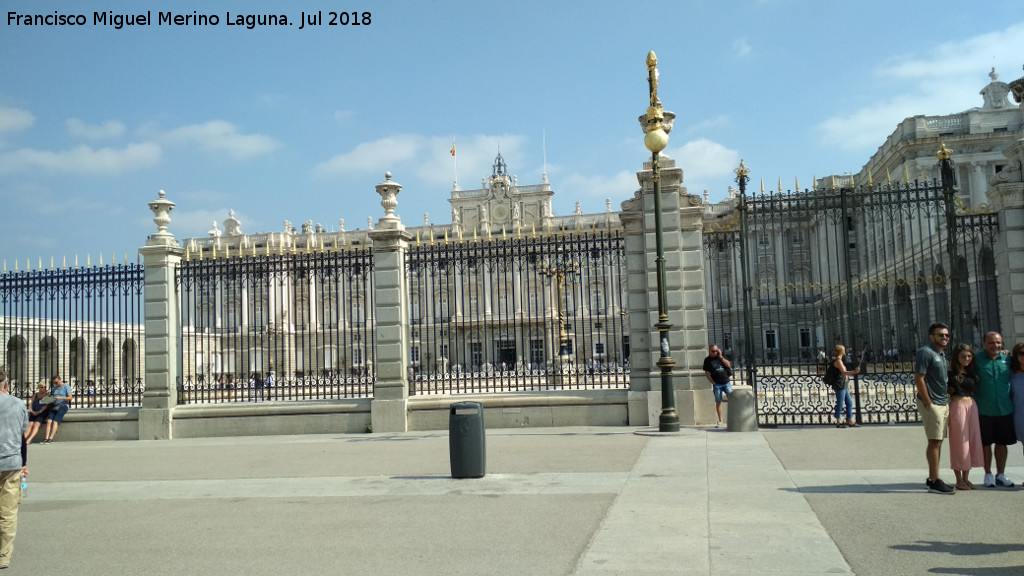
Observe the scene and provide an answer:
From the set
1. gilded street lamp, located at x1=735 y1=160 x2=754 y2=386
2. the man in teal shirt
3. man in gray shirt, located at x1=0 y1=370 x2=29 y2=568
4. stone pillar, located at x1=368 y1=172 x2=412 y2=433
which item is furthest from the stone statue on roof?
man in gray shirt, located at x1=0 y1=370 x2=29 y2=568

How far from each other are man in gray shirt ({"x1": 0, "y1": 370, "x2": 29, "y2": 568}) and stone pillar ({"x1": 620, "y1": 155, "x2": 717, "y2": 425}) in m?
11.2

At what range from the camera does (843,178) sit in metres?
49.3

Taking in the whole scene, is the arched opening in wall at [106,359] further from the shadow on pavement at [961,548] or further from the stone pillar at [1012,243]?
the stone pillar at [1012,243]

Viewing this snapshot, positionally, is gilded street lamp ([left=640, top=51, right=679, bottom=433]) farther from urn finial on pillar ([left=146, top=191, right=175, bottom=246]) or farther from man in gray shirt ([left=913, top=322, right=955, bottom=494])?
urn finial on pillar ([left=146, top=191, right=175, bottom=246])

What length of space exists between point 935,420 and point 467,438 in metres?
5.08

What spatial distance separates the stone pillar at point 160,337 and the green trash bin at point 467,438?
984 centimetres

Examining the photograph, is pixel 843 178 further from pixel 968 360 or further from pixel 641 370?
pixel 968 360

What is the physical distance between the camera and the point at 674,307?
1627 cm

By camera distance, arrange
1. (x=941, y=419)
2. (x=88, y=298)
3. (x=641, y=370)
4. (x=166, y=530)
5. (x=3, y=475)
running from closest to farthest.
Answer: (x=3, y=475) < (x=166, y=530) < (x=941, y=419) < (x=641, y=370) < (x=88, y=298)

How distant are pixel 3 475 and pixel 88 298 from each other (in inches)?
513

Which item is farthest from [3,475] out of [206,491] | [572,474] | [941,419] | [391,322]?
[391,322]

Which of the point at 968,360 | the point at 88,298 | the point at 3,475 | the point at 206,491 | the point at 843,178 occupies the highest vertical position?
the point at 843,178

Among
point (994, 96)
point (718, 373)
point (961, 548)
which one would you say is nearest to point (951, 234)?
point (718, 373)

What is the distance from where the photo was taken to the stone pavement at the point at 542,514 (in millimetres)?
6430
